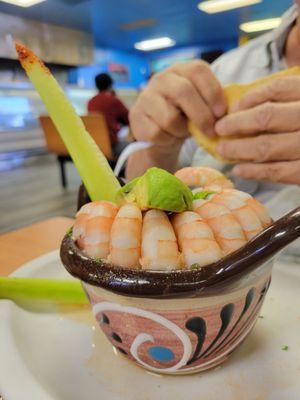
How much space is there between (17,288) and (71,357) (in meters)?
0.11

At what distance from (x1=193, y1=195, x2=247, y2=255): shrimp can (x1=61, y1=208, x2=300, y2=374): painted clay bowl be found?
0.03m

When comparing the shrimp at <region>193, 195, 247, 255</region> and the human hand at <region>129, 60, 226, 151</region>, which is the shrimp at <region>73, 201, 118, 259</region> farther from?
the human hand at <region>129, 60, 226, 151</region>

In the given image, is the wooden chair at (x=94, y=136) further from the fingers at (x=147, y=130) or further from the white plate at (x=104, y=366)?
the white plate at (x=104, y=366)

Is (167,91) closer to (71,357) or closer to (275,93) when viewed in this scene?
(275,93)

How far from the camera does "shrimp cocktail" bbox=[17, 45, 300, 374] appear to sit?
0.86 ft

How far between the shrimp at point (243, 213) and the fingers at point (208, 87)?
0.34m

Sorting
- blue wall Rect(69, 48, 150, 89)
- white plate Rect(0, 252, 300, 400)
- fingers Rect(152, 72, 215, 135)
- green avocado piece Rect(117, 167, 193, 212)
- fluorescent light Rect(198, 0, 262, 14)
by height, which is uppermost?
fluorescent light Rect(198, 0, 262, 14)

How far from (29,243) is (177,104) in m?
0.39

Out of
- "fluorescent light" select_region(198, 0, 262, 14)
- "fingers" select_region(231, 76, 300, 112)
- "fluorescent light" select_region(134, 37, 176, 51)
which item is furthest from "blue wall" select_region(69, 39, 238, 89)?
"fingers" select_region(231, 76, 300, 112)

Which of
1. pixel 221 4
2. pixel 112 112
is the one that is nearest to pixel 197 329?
pixel 112 112

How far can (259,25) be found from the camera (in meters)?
6.87

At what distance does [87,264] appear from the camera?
0.95ft

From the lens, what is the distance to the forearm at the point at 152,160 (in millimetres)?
845

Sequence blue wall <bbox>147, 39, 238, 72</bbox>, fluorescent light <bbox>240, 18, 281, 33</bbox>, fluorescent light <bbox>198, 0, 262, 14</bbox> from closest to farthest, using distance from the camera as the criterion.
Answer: fluorescent light <bbox>198, 0, 262, 14</bbox> → fluorescent light <bbox>240, 18, 281, 33</bbox> → blue wall <bbox>147, 39, 238, 72</bbox>
